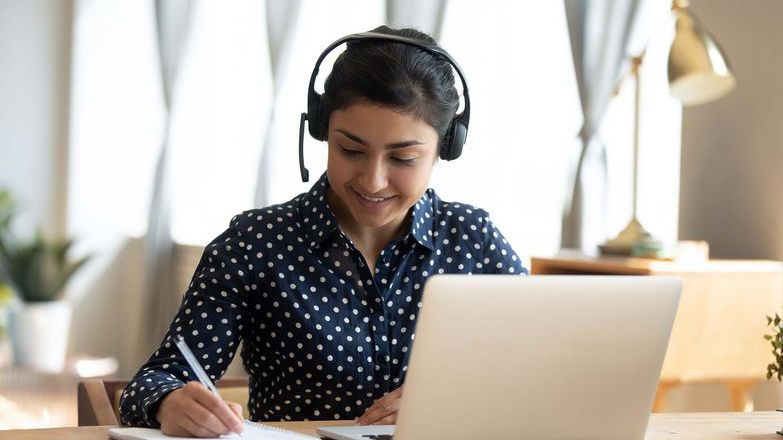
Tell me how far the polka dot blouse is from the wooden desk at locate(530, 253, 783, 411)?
143 cm

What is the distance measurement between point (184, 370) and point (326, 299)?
27 centimetres

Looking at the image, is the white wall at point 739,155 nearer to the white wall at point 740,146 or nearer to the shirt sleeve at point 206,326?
the white wall at point 740,146

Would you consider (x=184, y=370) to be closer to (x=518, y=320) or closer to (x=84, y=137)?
(x=518, y=320)

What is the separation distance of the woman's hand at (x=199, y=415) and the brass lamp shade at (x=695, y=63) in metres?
2.08

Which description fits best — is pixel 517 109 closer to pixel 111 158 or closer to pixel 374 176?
pixel 111 158

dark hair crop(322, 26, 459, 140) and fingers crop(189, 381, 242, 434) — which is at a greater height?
dark hair crop(322, 26, 459, 140)

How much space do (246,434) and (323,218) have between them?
19.8 inches

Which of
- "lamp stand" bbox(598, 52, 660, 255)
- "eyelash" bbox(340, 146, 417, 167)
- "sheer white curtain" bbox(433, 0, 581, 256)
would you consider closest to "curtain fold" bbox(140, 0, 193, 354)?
"sheer white curtain" bbox(433, 0, 581, 256)

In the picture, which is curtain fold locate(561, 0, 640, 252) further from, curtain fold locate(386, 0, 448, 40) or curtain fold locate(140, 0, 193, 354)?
curtain fold locate(140, 0, 193, 354)

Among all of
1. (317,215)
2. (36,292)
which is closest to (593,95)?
(317,215)

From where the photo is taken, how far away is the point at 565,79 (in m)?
4.71

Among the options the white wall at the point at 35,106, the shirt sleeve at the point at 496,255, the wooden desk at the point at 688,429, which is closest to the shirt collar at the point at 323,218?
the shirt sleeve at the point at 496,255

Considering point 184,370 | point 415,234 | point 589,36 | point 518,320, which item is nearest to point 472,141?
point 589,36

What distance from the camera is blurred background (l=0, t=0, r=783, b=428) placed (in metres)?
3.39
